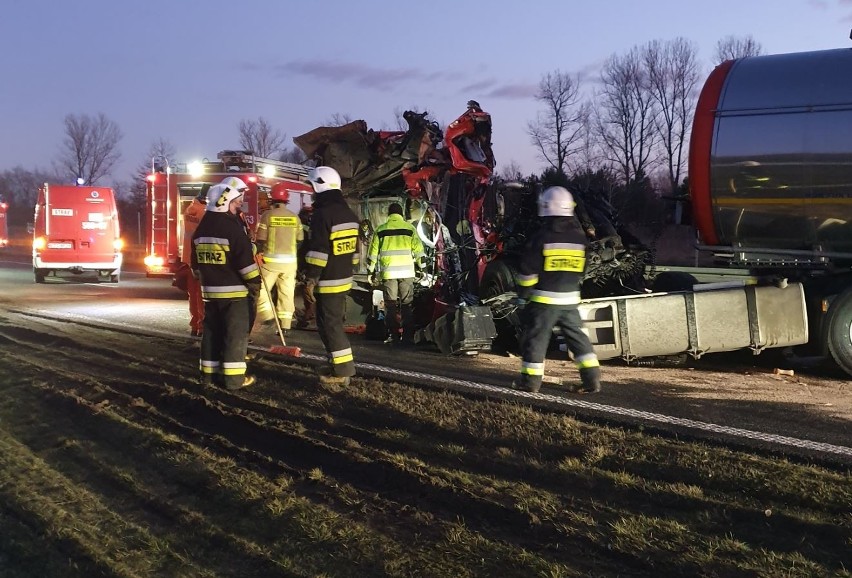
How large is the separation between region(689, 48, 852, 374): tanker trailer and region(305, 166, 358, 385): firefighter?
3.84 metres

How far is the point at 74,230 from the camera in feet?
66.8

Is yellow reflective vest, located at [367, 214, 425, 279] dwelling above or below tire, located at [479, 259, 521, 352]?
above

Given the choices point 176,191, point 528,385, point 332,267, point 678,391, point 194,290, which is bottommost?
point 678,391

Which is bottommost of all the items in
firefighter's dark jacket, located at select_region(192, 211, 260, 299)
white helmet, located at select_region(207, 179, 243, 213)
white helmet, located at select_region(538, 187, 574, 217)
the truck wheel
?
the truck wheel

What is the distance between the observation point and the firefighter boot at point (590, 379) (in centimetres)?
661

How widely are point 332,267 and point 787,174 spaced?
452cm

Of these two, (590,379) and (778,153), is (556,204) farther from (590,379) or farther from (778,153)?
(778,153)

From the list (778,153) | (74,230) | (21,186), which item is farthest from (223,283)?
(21,186)

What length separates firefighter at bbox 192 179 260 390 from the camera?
7051 millimetres

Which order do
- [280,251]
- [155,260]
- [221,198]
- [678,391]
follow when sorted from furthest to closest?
[155,260]
[280,251]
[221,198]
[678,391]

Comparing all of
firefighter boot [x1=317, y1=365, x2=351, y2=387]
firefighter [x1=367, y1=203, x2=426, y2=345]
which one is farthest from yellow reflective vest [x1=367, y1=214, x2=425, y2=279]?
firefighter boot [x1=317, y1=365, x2=351, y2=387]

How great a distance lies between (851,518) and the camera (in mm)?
3875

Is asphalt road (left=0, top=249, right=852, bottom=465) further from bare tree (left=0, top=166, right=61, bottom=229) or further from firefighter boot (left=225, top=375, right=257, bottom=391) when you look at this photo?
bare tree (left=0, top=166, right=61, bottom=229)

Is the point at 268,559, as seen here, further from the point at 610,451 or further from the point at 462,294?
the point at 462,294
